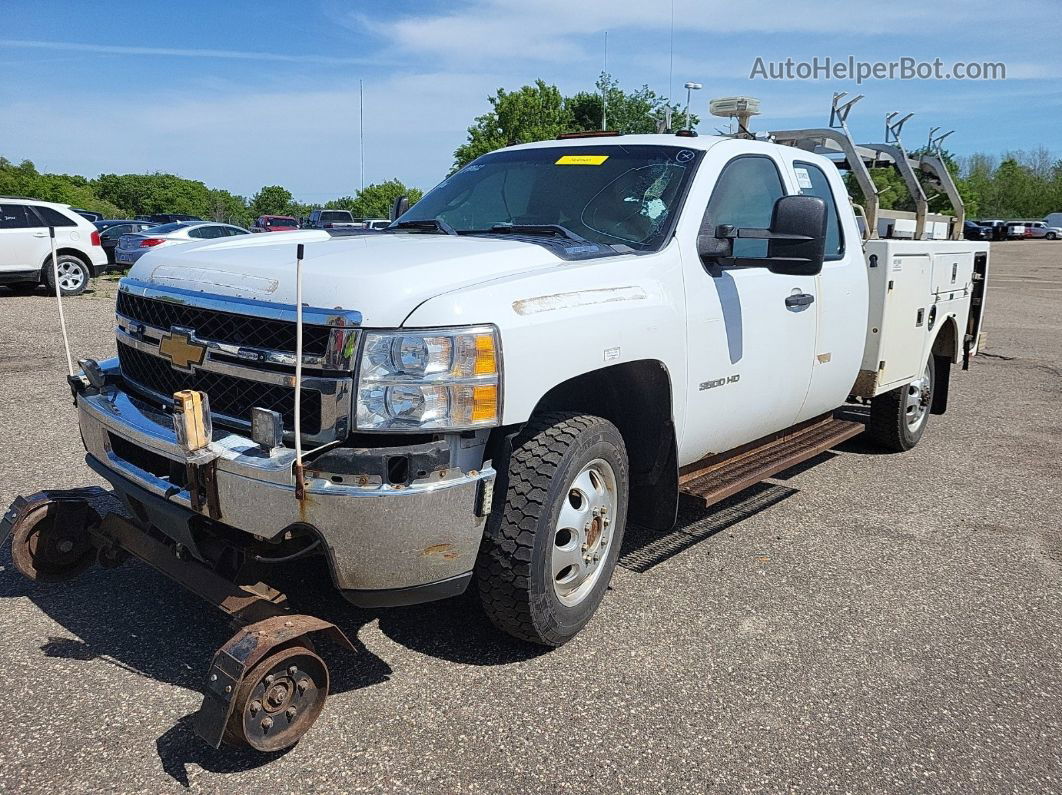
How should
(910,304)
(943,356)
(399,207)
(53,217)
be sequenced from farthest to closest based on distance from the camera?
(53,217) < (943,356) < (910,304) < (399,207)

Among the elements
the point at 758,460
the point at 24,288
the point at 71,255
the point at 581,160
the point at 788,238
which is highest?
the point at 581,160

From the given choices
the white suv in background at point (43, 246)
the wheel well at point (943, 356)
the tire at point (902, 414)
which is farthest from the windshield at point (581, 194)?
the white suv in background at point (43, 246)

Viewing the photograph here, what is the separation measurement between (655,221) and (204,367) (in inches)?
78.2

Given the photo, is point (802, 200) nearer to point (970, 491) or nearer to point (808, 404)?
point (808, 404)

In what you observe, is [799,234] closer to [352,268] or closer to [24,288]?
[352,268]

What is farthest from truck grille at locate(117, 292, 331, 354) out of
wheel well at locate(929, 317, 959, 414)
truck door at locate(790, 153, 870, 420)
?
wheel well at locate(929, 317, 959, 414)

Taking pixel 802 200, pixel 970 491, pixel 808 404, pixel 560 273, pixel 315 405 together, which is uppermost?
pixel 802 200

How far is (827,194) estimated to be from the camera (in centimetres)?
515

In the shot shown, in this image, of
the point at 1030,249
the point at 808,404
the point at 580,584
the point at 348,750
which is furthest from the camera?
the point at 1030,249

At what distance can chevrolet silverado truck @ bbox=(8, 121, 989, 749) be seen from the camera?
2.74 meters

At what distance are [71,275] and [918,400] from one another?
14.7 metres

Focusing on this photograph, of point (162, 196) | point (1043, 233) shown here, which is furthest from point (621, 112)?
point (162, 196)

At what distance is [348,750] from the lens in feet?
9.22

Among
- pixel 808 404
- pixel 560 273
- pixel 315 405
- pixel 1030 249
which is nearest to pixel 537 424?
pixel 560 273
